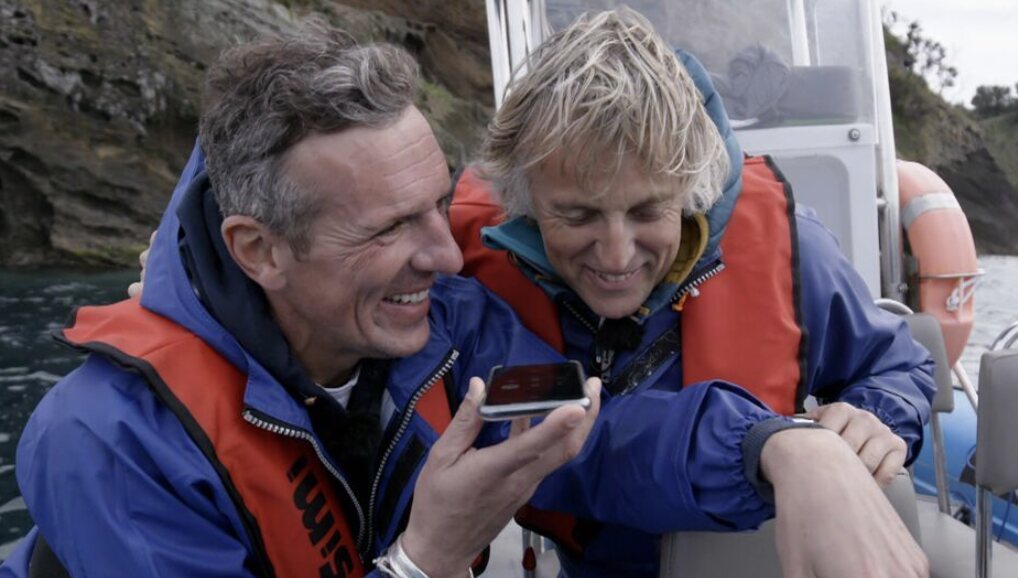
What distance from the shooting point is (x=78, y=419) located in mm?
1478

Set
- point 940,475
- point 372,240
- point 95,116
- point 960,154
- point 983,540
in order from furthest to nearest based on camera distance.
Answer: point 960,154 → point 95,116 → point 940,475 → point 983,540 → point 372,240

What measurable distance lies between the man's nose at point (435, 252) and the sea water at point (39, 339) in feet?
4.54

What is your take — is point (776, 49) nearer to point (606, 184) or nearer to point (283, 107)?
point (606, 184)

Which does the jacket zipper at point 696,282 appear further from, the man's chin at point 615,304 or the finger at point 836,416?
the finger at point 836,416

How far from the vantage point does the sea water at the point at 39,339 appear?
4.96 metres

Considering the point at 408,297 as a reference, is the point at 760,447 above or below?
below

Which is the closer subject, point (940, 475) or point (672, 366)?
point (672, 366)

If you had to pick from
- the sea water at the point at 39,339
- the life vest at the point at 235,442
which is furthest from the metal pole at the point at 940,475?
the life vest at the point at 235,442

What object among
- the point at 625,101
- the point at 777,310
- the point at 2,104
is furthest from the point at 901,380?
the point at 2,104

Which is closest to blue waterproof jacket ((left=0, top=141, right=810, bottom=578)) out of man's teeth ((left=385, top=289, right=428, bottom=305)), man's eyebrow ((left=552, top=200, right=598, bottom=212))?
man's teeth ((left=385, top=289, right=428, bottom=305))

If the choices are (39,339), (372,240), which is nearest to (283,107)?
(372,240)

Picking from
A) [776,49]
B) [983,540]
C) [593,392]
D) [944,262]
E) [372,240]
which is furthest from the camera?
[776,49]

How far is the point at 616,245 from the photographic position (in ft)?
5.58

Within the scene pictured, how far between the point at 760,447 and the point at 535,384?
1.17ft
